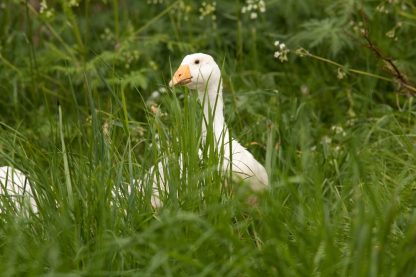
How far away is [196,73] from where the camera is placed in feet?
15.3

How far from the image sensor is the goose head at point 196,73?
463cm

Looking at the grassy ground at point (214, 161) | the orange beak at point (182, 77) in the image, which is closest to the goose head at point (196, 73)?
the orange beak at point (182, 77)

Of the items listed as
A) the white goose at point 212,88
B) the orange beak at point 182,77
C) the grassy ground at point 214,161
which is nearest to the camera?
the grassy ground at point 214,161

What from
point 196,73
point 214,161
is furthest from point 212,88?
point 214,161

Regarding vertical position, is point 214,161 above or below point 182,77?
below

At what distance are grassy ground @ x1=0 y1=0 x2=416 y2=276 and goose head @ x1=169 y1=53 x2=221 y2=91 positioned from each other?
19 cm

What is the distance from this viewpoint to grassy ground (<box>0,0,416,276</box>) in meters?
3.02

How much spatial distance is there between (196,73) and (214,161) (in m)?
0.99

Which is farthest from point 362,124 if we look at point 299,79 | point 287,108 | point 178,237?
point 178,237

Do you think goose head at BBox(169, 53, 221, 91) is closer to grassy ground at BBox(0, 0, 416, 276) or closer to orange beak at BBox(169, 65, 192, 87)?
orange beak at BBox(169, 65, 192, 87)

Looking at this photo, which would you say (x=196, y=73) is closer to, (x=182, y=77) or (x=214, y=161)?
(x=182, y=77)

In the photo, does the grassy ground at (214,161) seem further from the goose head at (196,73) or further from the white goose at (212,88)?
the goose head at (196,73)

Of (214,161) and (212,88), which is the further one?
(212,88)

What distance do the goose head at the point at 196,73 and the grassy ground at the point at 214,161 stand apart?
0.19 m
